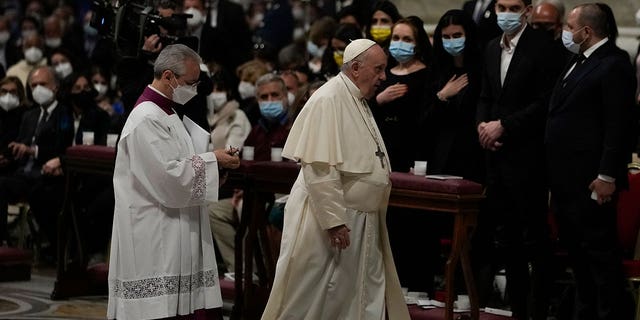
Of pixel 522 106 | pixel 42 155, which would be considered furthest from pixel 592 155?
pixel 42 155

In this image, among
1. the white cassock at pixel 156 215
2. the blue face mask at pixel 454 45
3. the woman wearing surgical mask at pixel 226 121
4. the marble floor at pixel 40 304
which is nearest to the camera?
the white cassock at pixel 156 215

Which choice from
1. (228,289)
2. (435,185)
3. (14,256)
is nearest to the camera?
(435,185)

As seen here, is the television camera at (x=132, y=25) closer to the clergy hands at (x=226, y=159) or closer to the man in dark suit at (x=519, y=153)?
the clergy hands at (x=226, y=159)

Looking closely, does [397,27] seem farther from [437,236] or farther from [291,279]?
[291,279]

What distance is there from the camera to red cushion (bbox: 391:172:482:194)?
26.1 ft

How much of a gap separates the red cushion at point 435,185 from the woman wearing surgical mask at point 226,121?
3530 millimetres

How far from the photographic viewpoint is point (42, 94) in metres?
12.7

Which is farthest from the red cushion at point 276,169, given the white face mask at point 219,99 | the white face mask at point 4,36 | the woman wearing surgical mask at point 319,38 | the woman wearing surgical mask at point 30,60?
the white face mask at point 4,36

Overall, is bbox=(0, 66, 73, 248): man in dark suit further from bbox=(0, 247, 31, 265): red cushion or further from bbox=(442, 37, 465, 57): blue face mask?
bbox=(442, 37, 465, 57): blue face mask

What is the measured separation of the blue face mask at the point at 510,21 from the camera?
8984 millimetres

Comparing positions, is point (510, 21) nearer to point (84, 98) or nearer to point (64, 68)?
point (84, 98)

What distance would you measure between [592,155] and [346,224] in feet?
6.10

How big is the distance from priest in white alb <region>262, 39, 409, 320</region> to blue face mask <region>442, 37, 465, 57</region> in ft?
5.93

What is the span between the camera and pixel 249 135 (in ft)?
35.9
